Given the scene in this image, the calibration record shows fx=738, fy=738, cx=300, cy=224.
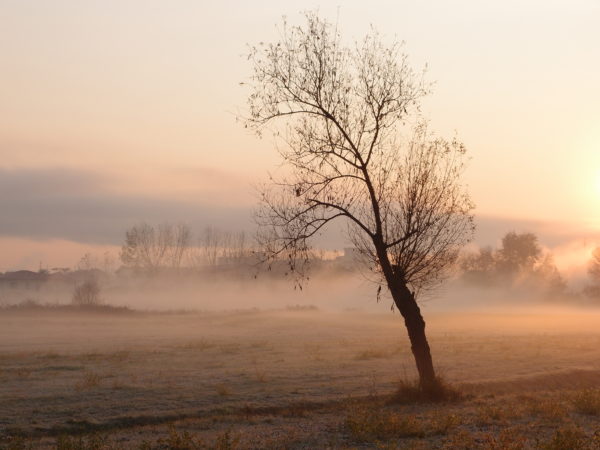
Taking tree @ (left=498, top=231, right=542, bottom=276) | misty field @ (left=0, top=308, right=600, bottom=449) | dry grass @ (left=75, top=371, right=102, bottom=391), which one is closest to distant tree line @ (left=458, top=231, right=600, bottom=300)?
tree @ (left=498, top=231, right=542, bottom=276)

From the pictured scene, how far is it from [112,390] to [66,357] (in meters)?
15.3

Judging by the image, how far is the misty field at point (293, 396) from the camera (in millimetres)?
18641

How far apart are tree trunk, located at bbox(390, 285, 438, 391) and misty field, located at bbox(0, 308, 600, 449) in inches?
44.7

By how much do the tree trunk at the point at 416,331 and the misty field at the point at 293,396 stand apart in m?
1.13

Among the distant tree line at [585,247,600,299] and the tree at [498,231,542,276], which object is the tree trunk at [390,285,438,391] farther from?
the tree at [498,231,542,276]

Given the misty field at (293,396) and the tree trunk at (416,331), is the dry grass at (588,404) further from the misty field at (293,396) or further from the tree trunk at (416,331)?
the tree trunk at (416,331)

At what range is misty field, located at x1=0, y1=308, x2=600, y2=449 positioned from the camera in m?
18.6

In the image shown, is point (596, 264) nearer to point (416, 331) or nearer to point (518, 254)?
point (518, 254)

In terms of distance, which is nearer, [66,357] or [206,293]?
[66,357]

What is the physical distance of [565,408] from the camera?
22.6 m

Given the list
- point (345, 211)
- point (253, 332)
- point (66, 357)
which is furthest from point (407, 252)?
point (253, 332)

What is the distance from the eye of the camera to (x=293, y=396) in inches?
1070

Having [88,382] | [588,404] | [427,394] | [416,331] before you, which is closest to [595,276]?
[427,394]

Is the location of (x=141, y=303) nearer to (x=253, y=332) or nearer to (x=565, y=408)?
(x=253, y=332)
